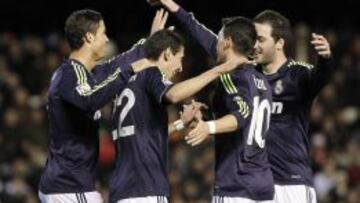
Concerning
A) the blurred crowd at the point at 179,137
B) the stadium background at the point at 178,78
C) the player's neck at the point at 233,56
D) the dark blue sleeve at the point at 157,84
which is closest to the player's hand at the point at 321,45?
the player's neck at the point at 233,56

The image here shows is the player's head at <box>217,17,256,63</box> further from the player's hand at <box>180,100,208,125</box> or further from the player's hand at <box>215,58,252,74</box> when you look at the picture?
the player's hand at <box>180,100,208,125</box>

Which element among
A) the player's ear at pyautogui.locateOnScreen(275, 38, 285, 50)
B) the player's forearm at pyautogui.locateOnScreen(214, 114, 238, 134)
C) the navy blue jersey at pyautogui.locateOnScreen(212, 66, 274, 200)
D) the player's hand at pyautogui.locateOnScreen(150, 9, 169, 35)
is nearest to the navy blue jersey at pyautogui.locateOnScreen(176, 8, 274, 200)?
the navy blue jersey at pyautogui.locateOnScreen(212, 66, 274, 200)

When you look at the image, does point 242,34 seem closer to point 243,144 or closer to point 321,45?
point 321,45

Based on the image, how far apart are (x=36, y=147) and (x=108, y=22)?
465 centimetres

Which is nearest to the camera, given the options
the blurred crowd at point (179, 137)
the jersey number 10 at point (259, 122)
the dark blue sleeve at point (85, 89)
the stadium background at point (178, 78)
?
the dark blue sleeve at point (85, 89)

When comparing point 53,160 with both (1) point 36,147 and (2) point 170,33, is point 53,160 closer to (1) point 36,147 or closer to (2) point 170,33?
(2) point 170,33

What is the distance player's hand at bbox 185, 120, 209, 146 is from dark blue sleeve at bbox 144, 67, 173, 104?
407mm

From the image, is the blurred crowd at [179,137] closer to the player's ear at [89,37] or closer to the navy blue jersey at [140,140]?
the player's ear at [89,37]

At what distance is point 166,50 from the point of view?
10.2 meters

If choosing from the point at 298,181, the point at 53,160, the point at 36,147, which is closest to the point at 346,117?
the point at 36,147

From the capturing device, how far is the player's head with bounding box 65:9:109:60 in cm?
1055

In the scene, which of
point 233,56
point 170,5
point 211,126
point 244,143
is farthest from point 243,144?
point 170,5

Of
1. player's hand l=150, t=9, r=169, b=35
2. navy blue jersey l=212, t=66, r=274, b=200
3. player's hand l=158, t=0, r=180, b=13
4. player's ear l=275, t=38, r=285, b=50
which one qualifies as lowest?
navy blue jersey l=212, t=66, r=274, b=200

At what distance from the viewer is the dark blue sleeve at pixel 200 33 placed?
36.4 feet
